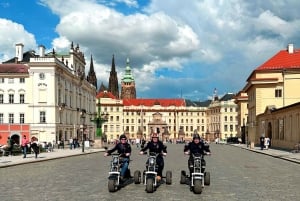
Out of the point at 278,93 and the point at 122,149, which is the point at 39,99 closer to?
the point at 278,93

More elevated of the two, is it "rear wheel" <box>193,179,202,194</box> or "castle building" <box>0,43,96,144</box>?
"castle building" <box>0,43,96,144</box>

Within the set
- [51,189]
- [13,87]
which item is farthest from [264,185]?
[13,87]

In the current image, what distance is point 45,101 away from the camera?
7831cm

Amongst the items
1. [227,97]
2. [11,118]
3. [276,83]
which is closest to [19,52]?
[11,118]

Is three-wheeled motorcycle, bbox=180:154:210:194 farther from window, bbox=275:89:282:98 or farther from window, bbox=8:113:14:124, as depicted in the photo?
window, bbox=8:113:14:124

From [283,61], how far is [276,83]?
14.0ft

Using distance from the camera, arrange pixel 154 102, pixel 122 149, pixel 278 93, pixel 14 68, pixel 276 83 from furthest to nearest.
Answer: pixel 154 102 → pixel 14 68 → pixel 278 93 → pixel 276 83 → pixel 122 149

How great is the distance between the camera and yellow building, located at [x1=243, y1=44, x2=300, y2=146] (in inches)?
2635

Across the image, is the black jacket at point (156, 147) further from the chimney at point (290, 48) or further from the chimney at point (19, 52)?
the chimney at point (19, 52)

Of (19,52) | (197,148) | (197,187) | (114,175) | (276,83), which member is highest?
(19,52)

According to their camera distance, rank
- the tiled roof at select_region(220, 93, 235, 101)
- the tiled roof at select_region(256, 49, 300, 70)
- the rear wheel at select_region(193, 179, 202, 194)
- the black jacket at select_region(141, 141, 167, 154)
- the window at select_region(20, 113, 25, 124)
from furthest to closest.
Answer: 1. the tiled roof at select_region(220, 93, 235, 101)
2. the window at select_region(20, 113, 25, 124)
3. the tiled roof at select_region(256, 49, 300, 70)
4. the black jacket at select_region(141, 141, 167, 154)
5. the rear wheel at select_region(193, 179, 202, 194)

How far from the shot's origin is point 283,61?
69.6 metres

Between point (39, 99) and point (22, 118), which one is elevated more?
point (39, 99)

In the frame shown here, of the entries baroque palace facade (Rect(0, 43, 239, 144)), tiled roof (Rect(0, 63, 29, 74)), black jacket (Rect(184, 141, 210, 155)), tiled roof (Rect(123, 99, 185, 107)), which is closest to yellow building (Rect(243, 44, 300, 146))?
baroque palace facade (Rect(0, 43, 239, 144))
